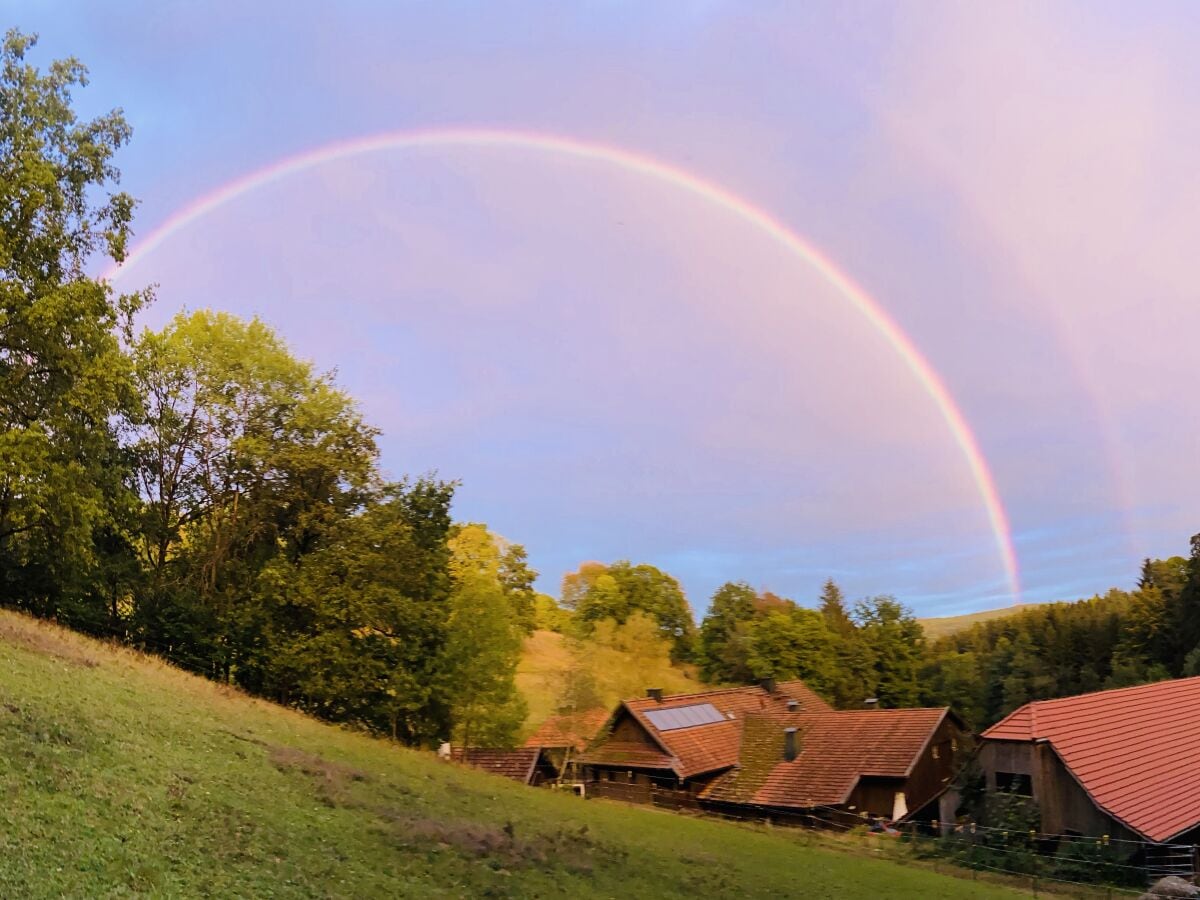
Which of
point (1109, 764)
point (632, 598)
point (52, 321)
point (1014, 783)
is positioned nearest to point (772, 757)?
point (1014, 783)

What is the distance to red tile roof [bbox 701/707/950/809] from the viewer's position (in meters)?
41.8

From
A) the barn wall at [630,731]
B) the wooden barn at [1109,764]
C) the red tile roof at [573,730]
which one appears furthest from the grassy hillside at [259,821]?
the red tile roof at [573,730]

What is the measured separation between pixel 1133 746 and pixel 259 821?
33655 mm

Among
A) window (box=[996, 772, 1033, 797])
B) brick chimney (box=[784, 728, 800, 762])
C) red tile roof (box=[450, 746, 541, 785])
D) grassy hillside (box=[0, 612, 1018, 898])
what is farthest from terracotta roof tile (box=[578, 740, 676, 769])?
grassy hillside (box=[0, 612, 1018, 898])

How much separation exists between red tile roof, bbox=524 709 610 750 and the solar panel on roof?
3.72m

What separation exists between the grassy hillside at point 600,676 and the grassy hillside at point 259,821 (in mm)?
26488

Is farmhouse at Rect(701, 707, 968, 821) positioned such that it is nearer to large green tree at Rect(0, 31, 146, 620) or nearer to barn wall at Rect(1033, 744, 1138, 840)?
barn wall at Rect(1033, 744, 1138, 840)

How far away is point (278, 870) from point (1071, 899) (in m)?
22.8

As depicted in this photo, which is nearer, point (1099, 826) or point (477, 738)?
point (1099, 826)

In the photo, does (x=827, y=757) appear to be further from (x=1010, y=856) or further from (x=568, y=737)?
(x=568, y=737)

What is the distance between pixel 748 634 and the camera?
267 ft

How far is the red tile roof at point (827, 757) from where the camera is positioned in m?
41.8

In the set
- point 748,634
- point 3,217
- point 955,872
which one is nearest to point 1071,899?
point 955,872

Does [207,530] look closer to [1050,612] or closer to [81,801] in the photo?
[81,801]
